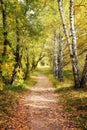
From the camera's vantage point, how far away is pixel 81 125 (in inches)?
412

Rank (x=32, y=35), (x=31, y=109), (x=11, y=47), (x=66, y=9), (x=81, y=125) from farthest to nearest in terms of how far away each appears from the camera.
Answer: (x=66, y=9)
(x=11, y=47)
(x=32, y=35)
(x=31, y=109)
(x=81, y=125)

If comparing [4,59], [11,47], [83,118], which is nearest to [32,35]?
[11,47]

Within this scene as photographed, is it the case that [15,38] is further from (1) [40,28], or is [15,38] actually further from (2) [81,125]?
(2) [81,125]

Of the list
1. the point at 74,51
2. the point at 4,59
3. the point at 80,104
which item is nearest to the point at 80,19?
the point at 74,51

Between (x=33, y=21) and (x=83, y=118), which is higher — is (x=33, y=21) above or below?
above

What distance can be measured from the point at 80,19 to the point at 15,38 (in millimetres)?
8031

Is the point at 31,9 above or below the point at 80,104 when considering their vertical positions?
above

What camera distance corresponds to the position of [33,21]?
762 inches

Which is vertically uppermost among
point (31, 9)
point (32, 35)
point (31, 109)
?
point (31, 9)

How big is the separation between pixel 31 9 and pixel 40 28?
155cm

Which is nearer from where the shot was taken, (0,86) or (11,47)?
(0,86)

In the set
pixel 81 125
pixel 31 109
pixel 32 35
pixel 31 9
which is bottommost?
pixel 31 109

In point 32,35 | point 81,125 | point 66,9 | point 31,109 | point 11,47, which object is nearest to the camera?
point 81,125

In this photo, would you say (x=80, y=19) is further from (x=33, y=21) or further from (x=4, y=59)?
(x=4, y=59)
